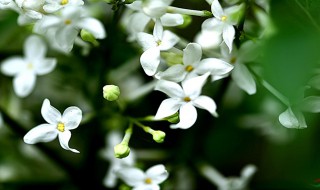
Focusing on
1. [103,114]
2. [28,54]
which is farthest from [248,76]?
[28,54]

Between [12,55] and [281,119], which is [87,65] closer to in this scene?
[12,55]

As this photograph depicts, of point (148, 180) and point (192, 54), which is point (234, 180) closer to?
point (148, 180)

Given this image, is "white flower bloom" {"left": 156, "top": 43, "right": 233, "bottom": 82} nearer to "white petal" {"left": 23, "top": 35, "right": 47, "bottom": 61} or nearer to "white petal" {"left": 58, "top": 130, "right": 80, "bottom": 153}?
"white petal" {"left": 58, "top": 130, "right": 80, "bottom": 153}

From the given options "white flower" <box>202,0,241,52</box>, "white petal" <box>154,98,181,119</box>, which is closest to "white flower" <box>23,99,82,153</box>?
"white petal" <box>154,98,181,119</box>

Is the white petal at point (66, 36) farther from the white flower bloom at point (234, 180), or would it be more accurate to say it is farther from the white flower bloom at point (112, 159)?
the white flower bloom at point (234, 180)

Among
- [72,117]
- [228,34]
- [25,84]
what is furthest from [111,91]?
[25,84]
